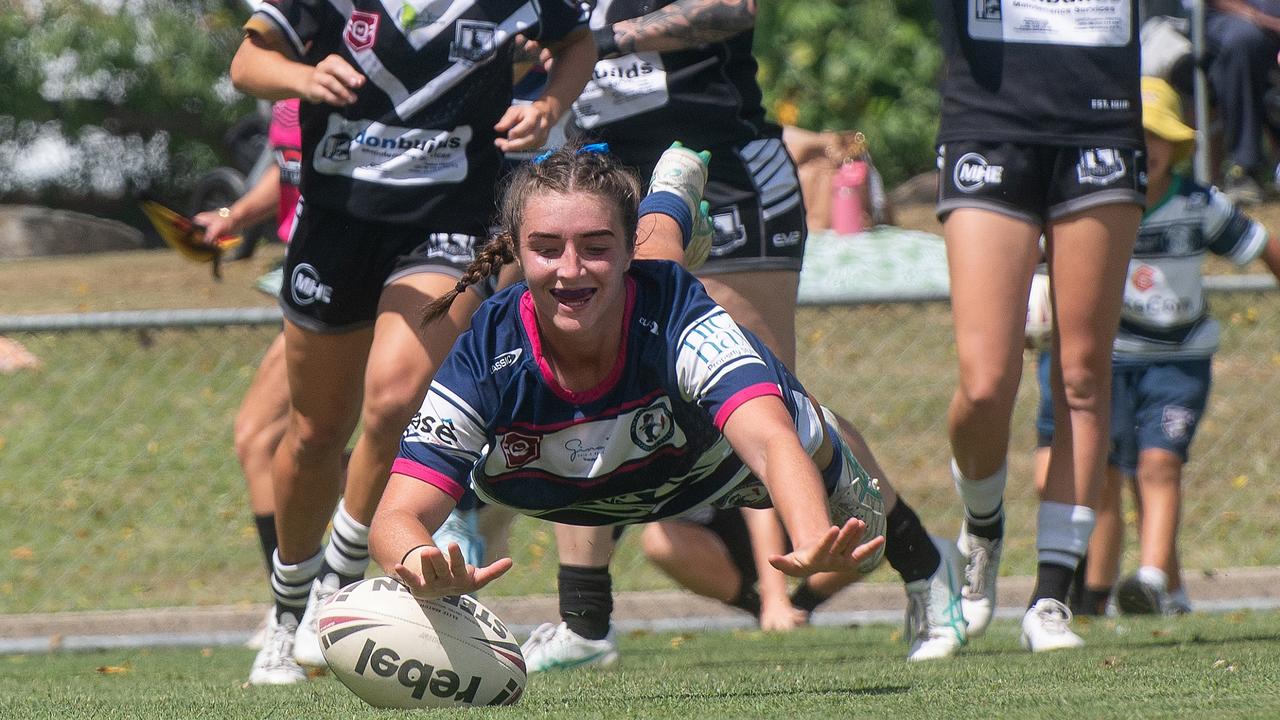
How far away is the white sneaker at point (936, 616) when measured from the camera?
4965 mm

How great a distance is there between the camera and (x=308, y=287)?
4820 millimetres

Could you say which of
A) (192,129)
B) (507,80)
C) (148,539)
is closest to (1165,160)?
(507,80)

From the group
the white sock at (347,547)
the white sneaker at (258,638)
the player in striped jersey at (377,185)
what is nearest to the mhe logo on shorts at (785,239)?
the player in striped jersey at (377,185)

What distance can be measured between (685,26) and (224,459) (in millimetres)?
5605

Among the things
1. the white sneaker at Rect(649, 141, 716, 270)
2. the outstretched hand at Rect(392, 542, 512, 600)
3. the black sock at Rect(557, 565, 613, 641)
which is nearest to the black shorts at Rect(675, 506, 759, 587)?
the black sock at Rect(557, 565, 613, 641)

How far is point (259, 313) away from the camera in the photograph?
788cm

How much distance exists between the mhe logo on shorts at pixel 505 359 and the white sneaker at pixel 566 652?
164 centimetres

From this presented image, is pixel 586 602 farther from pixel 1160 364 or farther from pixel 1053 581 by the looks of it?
pixel 1160 364

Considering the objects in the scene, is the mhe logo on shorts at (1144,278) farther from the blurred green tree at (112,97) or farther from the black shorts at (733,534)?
the blurred green tree at (112,97)

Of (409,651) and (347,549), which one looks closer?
(409,651)

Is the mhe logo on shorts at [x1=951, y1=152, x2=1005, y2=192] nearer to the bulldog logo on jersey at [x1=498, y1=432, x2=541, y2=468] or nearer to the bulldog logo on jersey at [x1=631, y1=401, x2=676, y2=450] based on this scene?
the bulldog logo on jersey at [x1=631, y1=401, x2=676, y2=450]

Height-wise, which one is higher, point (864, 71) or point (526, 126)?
point (526, 126)

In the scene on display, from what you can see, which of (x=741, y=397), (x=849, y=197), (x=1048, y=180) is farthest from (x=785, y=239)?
(x=849, y=197)

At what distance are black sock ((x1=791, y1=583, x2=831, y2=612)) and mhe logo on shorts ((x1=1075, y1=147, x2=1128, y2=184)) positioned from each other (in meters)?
2.14
